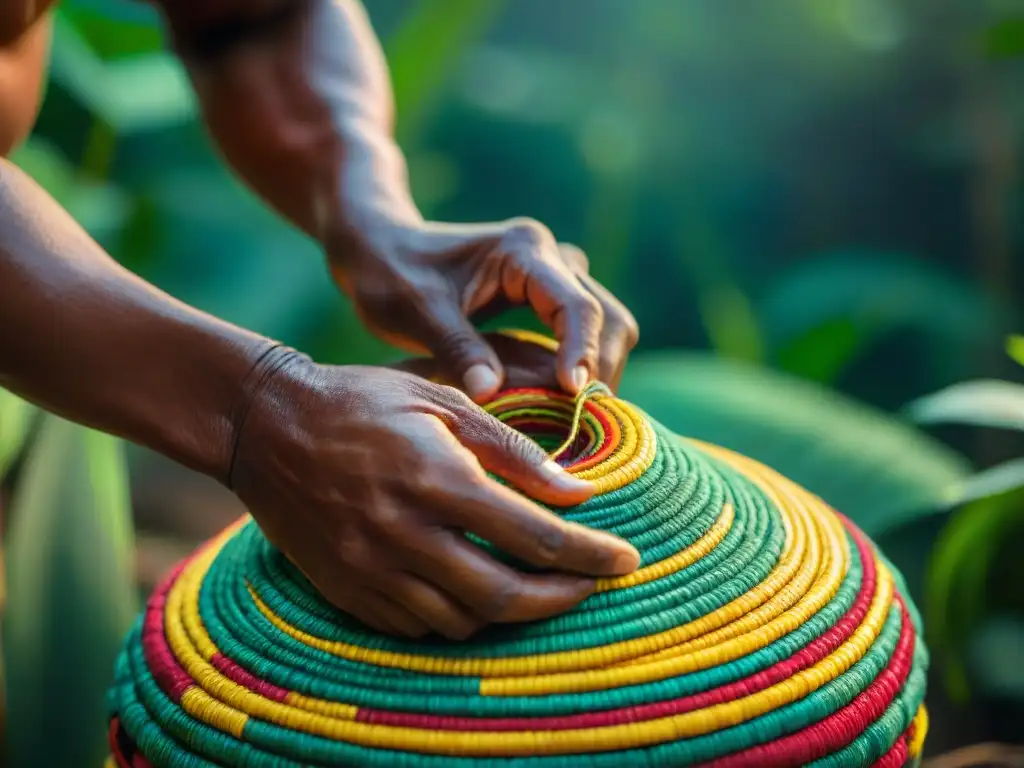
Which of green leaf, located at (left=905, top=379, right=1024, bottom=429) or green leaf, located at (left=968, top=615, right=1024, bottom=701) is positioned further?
green leaf, located at (left=968, top=615, right=1024, bottom=701)

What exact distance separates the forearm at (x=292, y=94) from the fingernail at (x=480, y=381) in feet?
0.77

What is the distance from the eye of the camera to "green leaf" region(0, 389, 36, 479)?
1.28 metres

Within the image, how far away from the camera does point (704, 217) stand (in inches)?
96.0

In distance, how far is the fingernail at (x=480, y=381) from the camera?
2.25ft

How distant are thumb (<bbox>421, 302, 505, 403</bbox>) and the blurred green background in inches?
25.9

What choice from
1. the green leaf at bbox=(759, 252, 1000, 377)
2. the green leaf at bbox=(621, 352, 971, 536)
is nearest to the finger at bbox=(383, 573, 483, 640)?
the green leaf at bbox=(621, 352, 971, 536)

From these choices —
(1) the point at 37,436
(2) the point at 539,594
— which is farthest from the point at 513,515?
(1) the point at 37,436

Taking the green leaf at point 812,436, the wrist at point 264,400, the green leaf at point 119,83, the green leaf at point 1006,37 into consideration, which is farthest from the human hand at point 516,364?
the green leaf at point 1006,37

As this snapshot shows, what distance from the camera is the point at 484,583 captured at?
504 mm

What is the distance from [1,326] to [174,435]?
107mm

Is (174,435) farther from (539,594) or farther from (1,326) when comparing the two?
(539,594)

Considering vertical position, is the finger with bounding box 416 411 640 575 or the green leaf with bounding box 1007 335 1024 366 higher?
the finger with bounding box 416 411 640 575

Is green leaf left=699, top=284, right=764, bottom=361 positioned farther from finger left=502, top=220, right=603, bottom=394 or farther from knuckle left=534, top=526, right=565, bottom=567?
knuckle left=534, top=526, right=565, bottom=567

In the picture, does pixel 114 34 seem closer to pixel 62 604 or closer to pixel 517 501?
pixel 62 604
